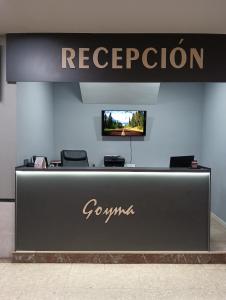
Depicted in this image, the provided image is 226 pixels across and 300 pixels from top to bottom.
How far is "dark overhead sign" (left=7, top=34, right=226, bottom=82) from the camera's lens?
3.87 meters

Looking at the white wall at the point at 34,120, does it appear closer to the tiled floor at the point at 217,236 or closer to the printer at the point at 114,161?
the printer at the point at 114,161

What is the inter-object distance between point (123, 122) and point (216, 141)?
1.95 metres

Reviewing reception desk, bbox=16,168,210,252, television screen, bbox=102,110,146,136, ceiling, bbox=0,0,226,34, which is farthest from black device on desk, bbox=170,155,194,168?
television screen, bbox=102,110,146,136

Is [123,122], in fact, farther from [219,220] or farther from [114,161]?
[219,220]

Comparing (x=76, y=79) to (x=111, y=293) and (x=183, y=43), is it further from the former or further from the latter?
(x=111, y=293)

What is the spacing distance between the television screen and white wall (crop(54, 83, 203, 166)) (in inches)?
6.4

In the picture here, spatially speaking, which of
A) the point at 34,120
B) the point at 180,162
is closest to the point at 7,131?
the point at 34,120

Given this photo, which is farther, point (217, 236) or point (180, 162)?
point (217, 236)

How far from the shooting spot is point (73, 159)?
578 cm

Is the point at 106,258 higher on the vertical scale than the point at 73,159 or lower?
lower

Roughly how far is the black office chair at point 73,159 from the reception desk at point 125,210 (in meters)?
1.72

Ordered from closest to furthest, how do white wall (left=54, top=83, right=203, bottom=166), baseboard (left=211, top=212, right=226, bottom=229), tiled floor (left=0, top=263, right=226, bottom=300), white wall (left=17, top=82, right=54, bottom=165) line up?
tiled floor (left=0, top=263, right=226, bottom=300) → white wall (left=17, top=82, right=54, bottom=165) → baseboard (left=211, top=212, right=226, bottom=229) → white wall (left=54, top=83, right=203, bottom=166)

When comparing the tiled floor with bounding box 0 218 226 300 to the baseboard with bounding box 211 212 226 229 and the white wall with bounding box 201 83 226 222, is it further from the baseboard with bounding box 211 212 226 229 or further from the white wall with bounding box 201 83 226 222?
the white wall with bounding box 201 83 226 222

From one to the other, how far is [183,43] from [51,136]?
3725 millimetres
